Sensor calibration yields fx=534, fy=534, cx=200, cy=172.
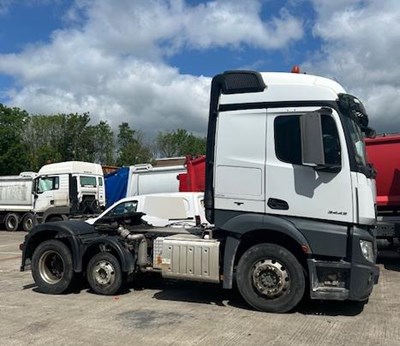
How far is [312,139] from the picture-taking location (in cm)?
693

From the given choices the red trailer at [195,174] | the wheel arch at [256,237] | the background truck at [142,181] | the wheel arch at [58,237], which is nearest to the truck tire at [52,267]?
the wheel arch at [58,237]

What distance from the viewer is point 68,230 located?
888cm

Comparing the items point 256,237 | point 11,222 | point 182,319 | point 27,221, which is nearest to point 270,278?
point 256,237

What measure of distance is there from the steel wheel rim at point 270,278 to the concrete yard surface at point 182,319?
319mm

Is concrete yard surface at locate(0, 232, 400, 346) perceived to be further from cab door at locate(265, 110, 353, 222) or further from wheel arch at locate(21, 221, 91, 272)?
cab door at locate(265, 110, 353, 222)

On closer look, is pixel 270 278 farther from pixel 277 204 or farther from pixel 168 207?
pixel 168 207

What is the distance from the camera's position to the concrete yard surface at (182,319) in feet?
20.3

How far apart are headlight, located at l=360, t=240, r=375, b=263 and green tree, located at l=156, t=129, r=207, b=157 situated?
65.5 m

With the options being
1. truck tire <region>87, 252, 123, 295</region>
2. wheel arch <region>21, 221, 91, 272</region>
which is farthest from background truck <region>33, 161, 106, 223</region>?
truck tire <region>87, 252, 123, 295</region>

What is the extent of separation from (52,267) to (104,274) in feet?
3.95

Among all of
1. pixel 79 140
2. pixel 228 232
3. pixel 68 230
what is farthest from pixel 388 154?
pixel 79 140

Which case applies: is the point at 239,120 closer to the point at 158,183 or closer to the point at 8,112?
the point at 158,183

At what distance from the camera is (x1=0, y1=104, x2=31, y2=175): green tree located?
48.9m

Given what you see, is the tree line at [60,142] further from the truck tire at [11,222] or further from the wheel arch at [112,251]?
the wheel arch at [112,251]
